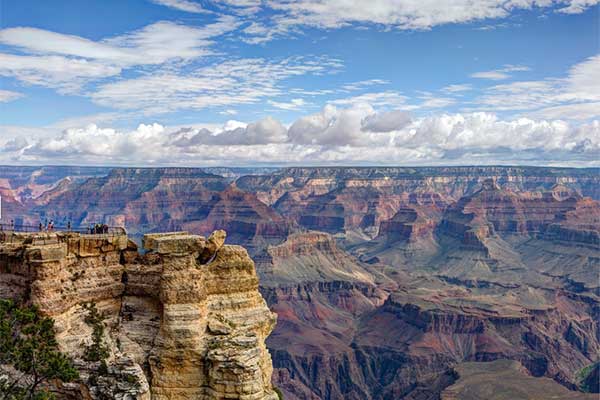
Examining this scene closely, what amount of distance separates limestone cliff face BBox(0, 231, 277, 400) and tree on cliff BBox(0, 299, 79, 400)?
0.67 m

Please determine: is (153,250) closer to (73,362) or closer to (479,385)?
(73,362)

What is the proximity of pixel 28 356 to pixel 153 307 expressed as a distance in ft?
21.1

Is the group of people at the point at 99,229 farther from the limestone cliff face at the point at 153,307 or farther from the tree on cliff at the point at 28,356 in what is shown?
the tree on cliff at the point at 28,356

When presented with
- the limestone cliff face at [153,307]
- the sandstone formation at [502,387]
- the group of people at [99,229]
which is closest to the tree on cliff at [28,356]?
the limestone cliff face at [153,307]

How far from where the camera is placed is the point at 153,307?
1259 inches

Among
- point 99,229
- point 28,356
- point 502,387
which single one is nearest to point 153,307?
point 28,356

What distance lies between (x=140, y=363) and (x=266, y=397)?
6.49 m

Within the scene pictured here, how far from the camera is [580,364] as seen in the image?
15900 centimetres

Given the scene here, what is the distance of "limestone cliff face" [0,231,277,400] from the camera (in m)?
28.4

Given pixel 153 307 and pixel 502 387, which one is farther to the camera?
pixel 502 387

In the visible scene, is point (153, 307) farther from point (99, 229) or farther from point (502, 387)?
point (502, 387)

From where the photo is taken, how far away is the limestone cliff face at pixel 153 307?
93.1 feet

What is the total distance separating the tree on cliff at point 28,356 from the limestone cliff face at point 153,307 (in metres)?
0.67

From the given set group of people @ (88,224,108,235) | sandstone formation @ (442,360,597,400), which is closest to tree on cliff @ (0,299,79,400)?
group of people @ (88,224,108,235)
